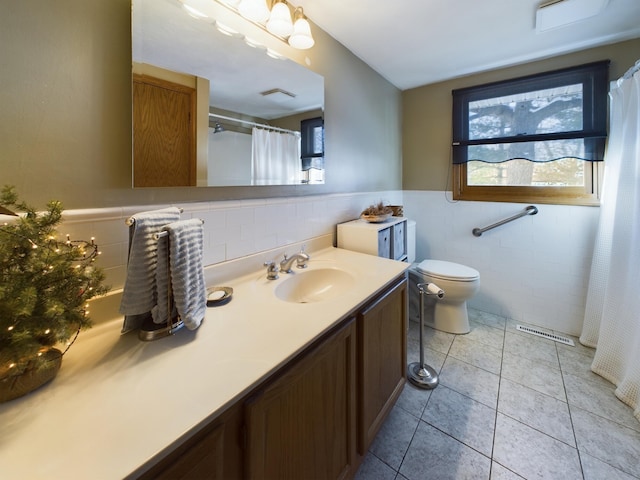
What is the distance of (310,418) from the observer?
2.62ft

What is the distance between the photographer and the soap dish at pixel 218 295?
950mm

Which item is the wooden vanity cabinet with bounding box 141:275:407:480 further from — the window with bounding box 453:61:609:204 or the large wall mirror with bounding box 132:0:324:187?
the window with bounding box 453:61:609:204

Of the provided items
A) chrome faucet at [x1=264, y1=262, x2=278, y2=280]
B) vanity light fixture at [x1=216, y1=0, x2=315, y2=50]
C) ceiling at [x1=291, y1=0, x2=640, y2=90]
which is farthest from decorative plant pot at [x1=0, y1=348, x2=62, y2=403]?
ceiling at [x1=291, y1=0, x2=640, y2=90]

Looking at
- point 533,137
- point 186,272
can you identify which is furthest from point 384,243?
point 533,137

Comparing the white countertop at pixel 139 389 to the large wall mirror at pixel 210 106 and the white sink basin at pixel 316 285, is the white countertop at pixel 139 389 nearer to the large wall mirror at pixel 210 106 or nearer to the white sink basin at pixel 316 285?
the white sink basin at pixel 316 285

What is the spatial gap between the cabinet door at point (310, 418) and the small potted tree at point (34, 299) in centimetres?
43

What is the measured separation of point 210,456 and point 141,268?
47 centimetres

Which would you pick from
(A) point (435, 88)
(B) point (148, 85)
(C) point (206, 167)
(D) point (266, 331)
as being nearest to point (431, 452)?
(D) point (266, 331)

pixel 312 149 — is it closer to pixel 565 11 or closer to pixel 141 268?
pixel 141 268

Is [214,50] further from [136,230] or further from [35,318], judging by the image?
[35,318]

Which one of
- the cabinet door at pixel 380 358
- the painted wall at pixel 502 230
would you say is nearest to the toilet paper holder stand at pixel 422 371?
the cabinet door at pixel 380 358

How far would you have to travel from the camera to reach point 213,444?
540 mm

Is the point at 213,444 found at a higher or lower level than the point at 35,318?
lower

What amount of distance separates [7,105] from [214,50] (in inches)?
27.3
